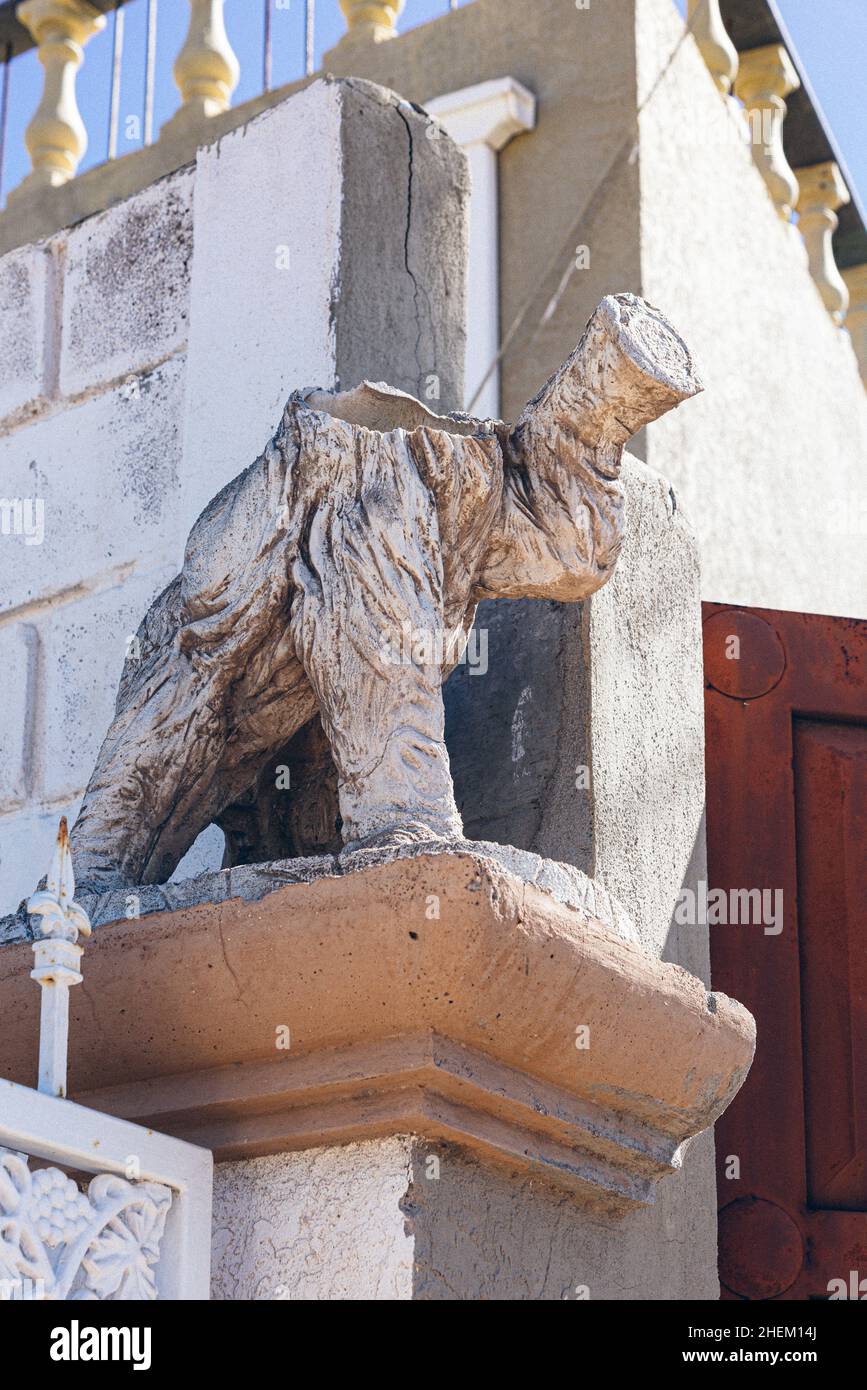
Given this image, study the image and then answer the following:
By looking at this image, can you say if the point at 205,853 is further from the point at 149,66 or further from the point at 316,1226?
the point at 149,66

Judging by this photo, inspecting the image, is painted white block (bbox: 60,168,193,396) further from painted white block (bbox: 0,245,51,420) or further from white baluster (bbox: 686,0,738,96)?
white baluster (bbox: 686,0,738,96)

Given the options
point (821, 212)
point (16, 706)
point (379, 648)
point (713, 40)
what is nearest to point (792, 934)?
point (379, 648)

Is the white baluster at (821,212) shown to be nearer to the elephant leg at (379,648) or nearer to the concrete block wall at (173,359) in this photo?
the concrete block wall at (173,359)

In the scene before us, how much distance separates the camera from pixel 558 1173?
2.56m

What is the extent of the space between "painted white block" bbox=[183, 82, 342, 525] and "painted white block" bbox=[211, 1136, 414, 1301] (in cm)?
126

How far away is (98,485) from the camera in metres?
3.73

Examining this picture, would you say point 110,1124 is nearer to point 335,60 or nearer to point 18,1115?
point 18,1115

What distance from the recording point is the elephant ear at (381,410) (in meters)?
2.88

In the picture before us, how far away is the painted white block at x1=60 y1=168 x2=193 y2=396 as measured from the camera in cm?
376

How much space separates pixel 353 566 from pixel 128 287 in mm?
1318

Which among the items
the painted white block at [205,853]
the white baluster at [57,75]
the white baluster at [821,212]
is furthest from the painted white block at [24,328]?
the white baluster at [821,212]

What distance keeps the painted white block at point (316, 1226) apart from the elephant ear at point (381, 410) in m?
0.91
